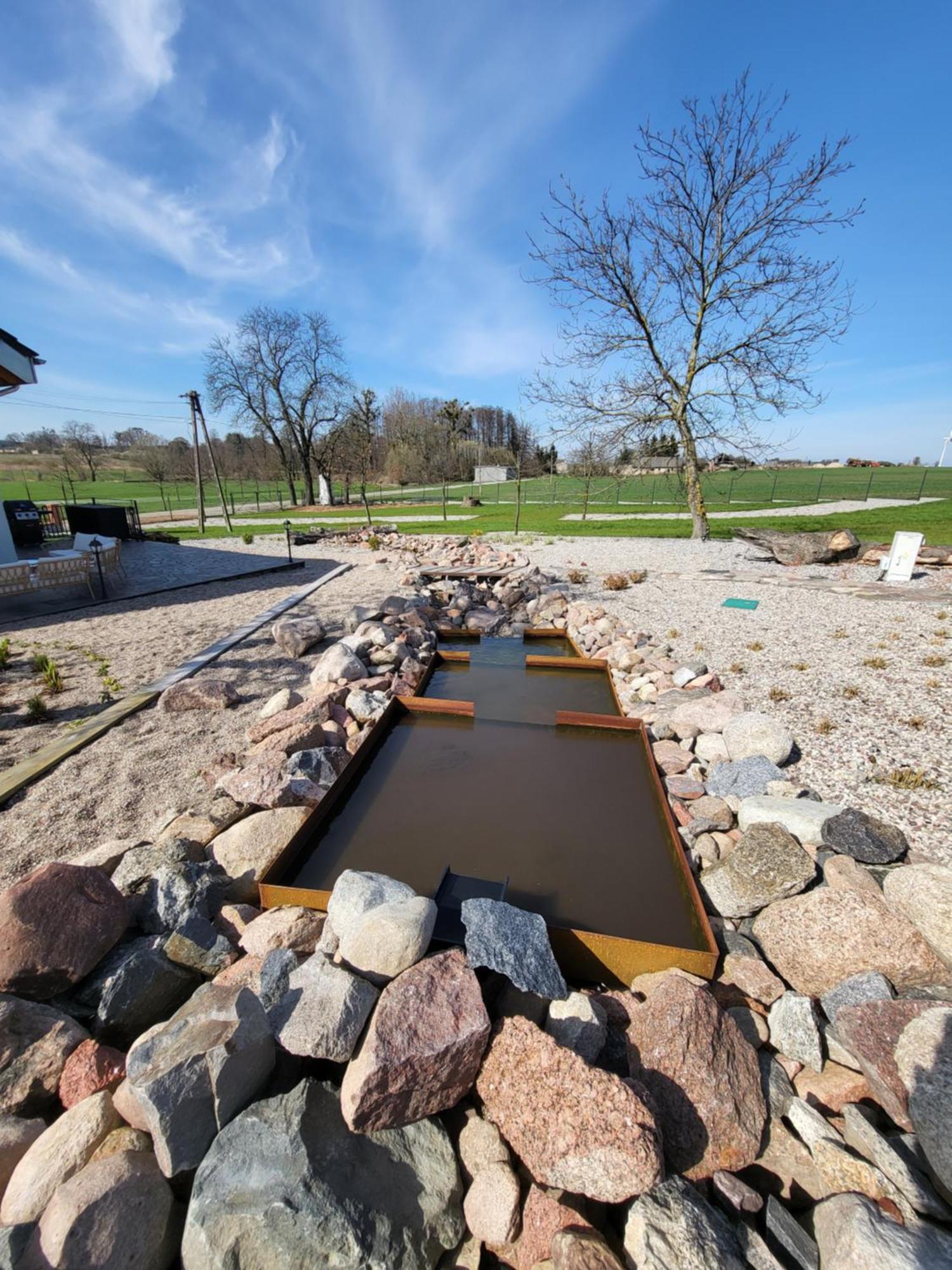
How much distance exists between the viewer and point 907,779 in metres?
3.15

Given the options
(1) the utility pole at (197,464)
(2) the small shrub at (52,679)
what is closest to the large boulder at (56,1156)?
(2) the small shrub at (52,679)

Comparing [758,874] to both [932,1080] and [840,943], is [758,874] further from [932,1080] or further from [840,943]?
[932,1080]

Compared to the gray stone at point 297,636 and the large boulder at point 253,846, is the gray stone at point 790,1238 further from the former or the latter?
the gray stone at point 297,636

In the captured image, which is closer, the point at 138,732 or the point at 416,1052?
the point at 416,1052

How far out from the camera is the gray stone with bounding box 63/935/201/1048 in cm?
187

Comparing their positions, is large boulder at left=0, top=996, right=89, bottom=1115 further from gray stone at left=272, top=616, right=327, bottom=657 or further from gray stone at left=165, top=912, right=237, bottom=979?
gray stone at left=272, top=616, right=327, bottom=657

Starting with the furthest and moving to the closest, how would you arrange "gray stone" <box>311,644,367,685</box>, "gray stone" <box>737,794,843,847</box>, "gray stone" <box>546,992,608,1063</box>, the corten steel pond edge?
1. "gray stone" <box>311,644,367,685</box>
2. "gray stone" <box>737,794,843,847</box>
3. the corten steel pond edge
4. "gray stone" <box>546,992,608,1063</box>

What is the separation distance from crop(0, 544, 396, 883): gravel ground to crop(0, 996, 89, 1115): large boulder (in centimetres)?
119

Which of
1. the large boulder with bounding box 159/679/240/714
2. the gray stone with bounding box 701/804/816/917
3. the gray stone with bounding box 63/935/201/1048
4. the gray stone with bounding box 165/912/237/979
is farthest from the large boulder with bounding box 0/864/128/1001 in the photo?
the gray stone with bounding box 701/804/816/917

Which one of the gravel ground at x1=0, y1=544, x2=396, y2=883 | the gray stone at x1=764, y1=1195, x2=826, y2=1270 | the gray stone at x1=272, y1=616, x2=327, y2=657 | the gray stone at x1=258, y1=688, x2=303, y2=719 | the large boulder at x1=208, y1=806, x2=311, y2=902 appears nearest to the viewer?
the gray stone at x1=764, y1=1195, x2=826, y2=1270

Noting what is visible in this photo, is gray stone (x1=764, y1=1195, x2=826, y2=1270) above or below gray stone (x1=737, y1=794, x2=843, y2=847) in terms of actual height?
below

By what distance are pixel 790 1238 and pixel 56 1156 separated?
2.04 m

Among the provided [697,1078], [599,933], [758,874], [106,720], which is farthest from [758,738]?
[106,720]

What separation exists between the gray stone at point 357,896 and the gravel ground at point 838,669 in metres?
2.68
